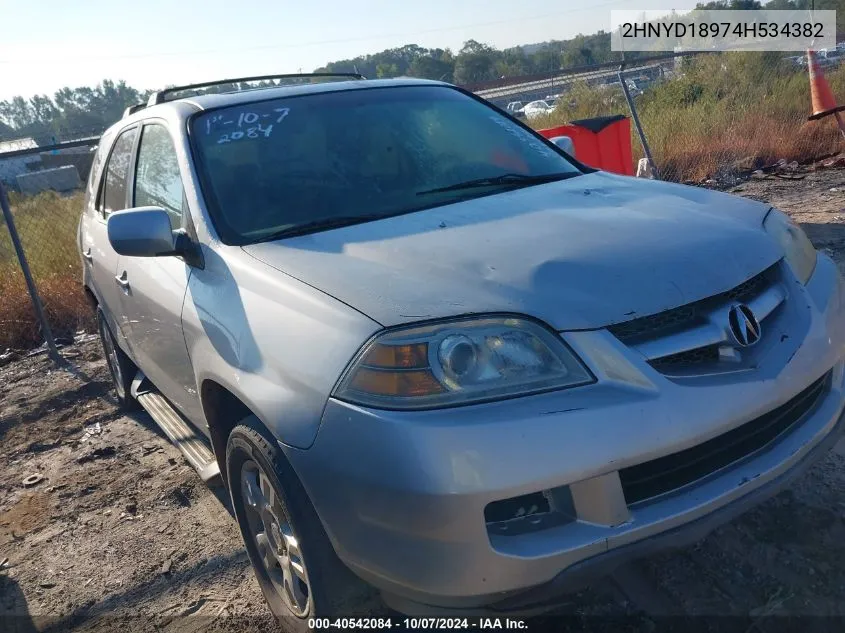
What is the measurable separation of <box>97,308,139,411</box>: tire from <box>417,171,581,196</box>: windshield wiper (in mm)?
2583

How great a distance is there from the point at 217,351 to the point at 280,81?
2364mm

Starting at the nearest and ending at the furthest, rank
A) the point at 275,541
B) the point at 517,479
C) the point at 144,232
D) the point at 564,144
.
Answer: the point at 517,479 < the point at 275,541 < the point at 144,232 < the point at 564,144

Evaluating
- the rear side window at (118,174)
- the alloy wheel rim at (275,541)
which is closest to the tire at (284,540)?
the alloy wheel rim at (275,541)

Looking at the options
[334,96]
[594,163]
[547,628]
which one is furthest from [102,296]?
[594,163]

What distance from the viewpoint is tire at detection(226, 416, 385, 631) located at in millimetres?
2080

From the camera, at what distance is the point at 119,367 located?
189 inches

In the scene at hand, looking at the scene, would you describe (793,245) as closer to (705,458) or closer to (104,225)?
(705,458)

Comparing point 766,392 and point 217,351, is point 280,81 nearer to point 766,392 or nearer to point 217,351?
point 217,351

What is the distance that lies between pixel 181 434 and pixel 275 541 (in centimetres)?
121

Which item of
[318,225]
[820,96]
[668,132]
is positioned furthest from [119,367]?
[668,132]

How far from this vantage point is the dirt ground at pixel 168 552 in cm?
240

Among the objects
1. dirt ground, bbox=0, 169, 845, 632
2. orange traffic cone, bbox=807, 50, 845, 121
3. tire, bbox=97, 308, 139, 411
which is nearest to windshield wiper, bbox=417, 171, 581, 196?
dirt ground, bbox=0, 169, 845, 632

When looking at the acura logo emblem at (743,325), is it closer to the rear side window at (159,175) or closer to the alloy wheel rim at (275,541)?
the alloy wheel rim at (275,541)

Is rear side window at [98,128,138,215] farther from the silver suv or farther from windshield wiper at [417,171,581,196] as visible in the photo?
windshield wiper at [417,171,581,196]
